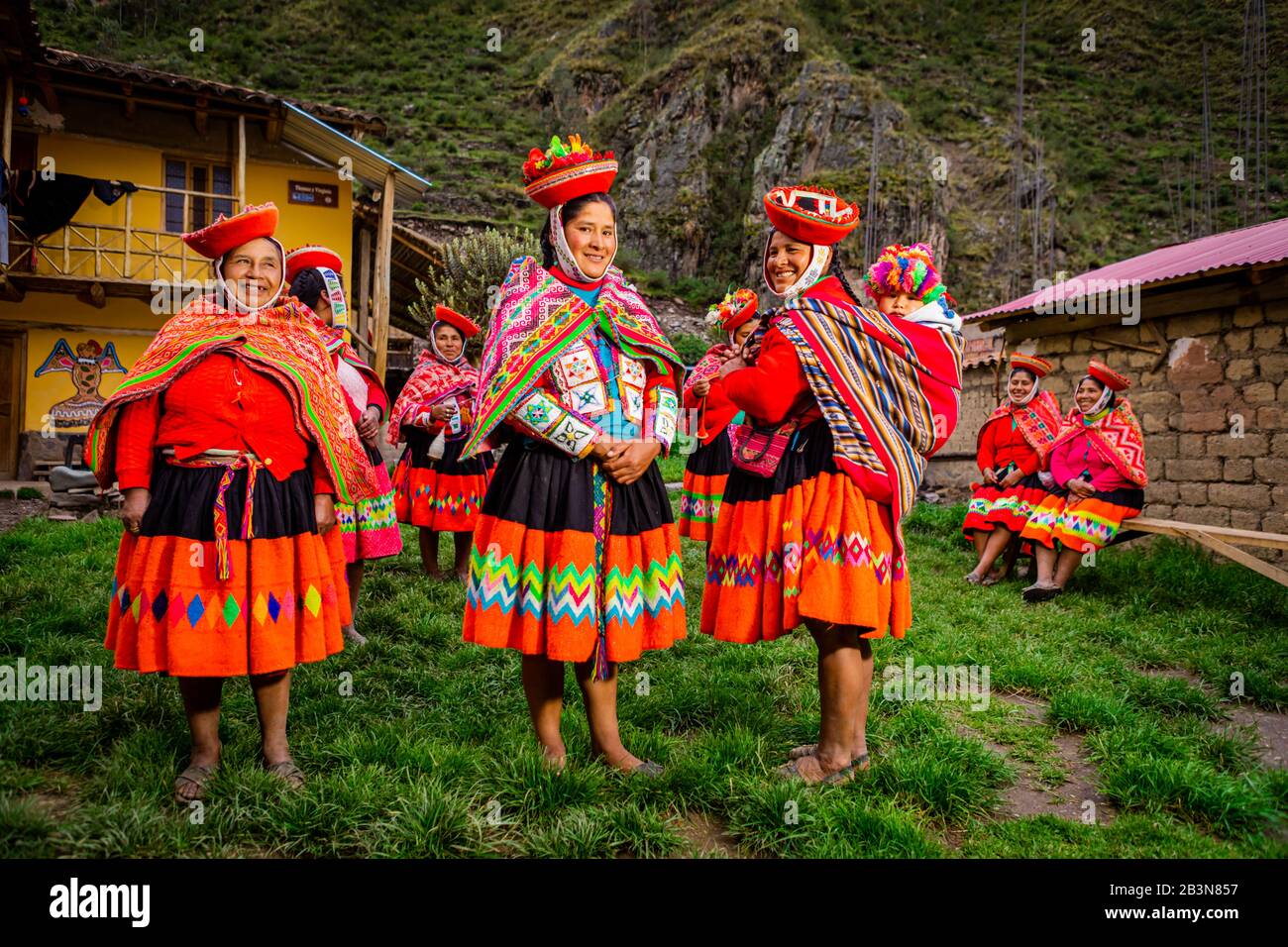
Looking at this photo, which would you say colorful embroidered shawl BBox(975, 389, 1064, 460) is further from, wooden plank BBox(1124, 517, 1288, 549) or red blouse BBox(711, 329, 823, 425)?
red blouse BBox(711, 329, 823, 425)

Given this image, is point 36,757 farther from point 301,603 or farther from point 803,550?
point 803,550

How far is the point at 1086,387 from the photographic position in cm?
701

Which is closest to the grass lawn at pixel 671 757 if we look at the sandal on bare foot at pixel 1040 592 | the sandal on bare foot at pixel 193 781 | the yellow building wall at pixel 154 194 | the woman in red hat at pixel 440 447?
the sandal on bare foot at pixel 193 781

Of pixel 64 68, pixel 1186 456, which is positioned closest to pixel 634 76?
pixel 64 68

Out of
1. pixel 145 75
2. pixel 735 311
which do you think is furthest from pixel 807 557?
pixel 145 75

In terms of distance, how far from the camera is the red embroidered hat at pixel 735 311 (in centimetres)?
661

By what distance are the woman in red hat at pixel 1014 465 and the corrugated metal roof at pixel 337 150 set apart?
11.8m

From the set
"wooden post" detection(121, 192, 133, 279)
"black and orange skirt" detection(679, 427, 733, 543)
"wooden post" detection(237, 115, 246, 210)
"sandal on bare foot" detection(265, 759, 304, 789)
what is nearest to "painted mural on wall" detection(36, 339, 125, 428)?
"wooden post" detection(121, 192, 133, 279)

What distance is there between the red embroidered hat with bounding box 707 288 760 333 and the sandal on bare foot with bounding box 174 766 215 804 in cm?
514

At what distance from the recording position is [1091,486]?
687cm

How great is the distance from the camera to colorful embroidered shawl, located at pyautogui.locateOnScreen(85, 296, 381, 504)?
2816 mm

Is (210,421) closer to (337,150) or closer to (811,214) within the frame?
(811,214)

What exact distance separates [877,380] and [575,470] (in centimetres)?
127

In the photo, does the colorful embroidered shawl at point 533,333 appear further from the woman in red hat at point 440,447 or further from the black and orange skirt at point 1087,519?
the black and orange skirt at point 1087,519
